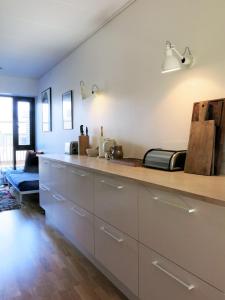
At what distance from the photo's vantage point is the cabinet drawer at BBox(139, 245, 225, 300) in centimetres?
117

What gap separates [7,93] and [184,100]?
185 inches

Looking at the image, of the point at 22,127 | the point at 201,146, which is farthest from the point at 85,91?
the point at 22,127

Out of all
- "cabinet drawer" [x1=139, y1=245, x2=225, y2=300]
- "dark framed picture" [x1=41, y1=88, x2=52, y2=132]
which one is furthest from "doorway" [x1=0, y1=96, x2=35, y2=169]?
"cabinet drawer" [x1=139, y1=245, x2=225, y2=300]

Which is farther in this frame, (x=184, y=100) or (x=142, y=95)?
(x=142, y=95)

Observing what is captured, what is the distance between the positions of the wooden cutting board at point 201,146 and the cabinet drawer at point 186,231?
0.43 meters

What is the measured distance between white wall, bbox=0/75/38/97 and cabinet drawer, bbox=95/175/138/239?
4351 millimetres

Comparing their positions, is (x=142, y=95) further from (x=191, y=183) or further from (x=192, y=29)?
(x=191, y=183)

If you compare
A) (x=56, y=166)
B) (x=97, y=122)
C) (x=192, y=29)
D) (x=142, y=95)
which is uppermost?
(x=192, y=29)

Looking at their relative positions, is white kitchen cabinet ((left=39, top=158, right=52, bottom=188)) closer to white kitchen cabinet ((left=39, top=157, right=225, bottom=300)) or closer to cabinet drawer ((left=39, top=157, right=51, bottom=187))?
cabinet drawer ((left=39, top=157, right=51, bottom=187))

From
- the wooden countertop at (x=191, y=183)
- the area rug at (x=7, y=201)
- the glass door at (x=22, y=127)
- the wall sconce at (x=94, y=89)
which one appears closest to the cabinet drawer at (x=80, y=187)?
the wooden countertop at (x=191, y=183)

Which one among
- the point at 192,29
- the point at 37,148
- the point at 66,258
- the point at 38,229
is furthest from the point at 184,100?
the point at 37,148

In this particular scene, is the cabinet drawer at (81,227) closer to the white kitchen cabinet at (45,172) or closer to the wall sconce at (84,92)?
the white kitchen cabinet at (45,172)

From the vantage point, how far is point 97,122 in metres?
3.26

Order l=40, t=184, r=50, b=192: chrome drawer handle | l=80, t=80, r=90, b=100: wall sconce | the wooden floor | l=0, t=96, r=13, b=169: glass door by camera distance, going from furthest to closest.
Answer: l=0, t=96, r=13, b=169: glass door → l=80, t=80, r=90, b=100: wall sconce → l=40, t=184, r=50, b=192: chrome drawer handle → the wooden floor
